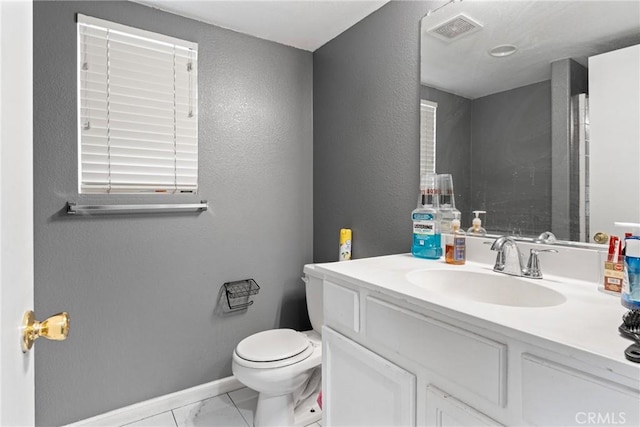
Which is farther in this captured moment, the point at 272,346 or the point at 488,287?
the point at 272,346

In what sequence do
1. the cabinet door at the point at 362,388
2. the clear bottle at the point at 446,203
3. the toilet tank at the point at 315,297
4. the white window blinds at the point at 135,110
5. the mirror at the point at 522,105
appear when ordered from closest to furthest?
the cabinet door at the point at 362,388
the mirror at the point at 522,105
the clear bottle at the point at 446,203
the white window blinds at the point at 135,110
the toilet tank at the point at 315,297

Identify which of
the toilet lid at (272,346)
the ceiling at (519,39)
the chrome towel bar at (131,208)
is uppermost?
the ceiling at (519,39)

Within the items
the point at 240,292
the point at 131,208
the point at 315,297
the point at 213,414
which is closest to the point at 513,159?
the point at 315,297

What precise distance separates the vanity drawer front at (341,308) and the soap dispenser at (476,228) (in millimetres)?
634

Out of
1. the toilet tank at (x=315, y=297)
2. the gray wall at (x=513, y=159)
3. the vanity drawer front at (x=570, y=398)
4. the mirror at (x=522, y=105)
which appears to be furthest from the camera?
the toilet tank at (x=315, y=297)

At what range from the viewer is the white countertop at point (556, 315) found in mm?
604

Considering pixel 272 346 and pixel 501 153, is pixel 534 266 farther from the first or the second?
pixel 272 346

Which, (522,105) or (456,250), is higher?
(522,105)

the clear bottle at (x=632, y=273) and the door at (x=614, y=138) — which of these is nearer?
the clear bottle at (x=632, y=273)

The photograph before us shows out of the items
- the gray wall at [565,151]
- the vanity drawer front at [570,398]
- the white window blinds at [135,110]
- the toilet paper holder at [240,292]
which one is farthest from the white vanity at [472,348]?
the white window blinds at [135,110]

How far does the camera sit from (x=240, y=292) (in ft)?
6.72

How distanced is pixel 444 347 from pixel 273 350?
1.01 meters

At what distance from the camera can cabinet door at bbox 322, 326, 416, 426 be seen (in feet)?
3.16

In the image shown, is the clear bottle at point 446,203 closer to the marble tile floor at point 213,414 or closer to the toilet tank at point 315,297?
the toilet tank at point 315,297
